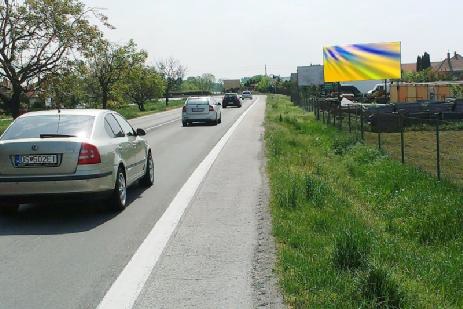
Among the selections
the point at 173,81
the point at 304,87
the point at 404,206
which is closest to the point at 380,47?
the point at 404,206

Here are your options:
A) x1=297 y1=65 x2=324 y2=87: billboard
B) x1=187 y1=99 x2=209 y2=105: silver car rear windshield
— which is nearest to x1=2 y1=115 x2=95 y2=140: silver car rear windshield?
x1=187 y1=99 x2=209 y2=105: silver car rear windshield

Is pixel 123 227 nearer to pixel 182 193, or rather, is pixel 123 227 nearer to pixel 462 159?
pixel 182 193

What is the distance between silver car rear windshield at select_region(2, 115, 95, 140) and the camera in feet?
24.5

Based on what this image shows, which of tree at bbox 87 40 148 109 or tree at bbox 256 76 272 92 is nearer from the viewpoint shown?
tree at bbox 87 40 148 109

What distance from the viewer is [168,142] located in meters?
19.3

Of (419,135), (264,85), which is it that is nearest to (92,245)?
(419,135)

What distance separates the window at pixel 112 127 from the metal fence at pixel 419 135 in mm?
5286

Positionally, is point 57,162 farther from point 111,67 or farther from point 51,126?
point 111,67

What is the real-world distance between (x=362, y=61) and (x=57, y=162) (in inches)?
947

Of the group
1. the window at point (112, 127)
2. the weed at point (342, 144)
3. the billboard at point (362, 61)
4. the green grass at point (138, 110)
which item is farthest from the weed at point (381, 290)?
the green grass at point (138, 110)

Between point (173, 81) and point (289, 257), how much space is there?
8929 centimetres

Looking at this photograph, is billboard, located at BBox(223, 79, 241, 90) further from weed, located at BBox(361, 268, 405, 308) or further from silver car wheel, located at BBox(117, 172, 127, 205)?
A: weed, located at BBox(361, 268, 405, 308)

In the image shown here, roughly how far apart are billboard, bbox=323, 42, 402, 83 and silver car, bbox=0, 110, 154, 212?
2254cm

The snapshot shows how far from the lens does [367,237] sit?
18.6ft
